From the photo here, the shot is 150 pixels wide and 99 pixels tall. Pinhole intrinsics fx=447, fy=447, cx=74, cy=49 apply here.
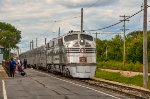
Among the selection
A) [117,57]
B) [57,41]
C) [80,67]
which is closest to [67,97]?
[80,67]

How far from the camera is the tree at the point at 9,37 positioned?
149000 mm

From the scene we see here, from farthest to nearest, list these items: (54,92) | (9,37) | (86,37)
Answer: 1. (9,37)
2. (86,37)
3. (54,92)

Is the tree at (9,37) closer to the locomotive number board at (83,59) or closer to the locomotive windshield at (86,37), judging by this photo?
the locomotive windshield at (86,37)

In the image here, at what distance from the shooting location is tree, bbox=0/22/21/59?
149000 mm

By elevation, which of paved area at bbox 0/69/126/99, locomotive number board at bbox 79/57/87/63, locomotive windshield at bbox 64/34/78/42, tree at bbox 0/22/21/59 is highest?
tree at bbox 0/22/21/59

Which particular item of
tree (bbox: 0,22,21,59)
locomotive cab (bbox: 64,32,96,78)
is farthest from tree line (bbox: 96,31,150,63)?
tree (bbox: 0,22,21,59)

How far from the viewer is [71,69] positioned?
35.2 metres

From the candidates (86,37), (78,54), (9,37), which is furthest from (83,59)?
(9,37)

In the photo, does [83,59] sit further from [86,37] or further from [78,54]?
[86,37]

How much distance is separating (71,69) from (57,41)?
6570mm

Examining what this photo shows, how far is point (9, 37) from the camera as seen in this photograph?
14925cm

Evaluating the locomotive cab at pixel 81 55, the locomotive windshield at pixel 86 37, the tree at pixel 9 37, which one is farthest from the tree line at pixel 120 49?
the tree at pixel 9 37

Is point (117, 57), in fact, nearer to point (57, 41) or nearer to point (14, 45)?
point (57, 41)

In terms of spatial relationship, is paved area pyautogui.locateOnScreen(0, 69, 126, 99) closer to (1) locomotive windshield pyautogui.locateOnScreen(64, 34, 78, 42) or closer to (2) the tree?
(1) locomotive windshield pyautogui.locateOnScreen(64, 34, 78, 42)
